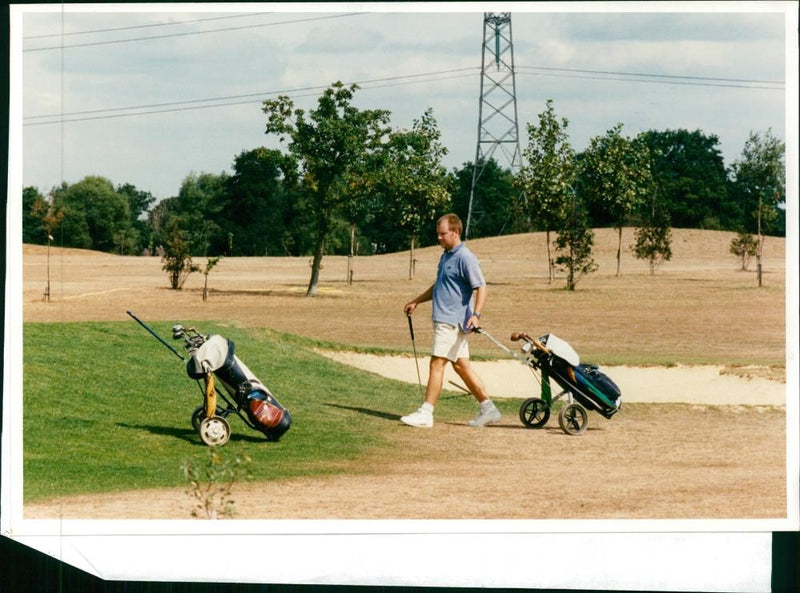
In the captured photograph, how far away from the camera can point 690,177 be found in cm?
1408

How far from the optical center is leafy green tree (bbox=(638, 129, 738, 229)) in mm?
12828

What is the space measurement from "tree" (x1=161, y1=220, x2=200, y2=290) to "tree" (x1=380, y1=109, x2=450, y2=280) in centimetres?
240

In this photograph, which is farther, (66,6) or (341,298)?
(341,298)

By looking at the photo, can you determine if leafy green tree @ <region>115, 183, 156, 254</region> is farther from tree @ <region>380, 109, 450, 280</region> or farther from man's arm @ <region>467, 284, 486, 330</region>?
man's arm @ <region>467, 284, 486, 330</region>

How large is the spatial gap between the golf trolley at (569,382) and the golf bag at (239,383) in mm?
1797

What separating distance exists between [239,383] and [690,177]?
282 inches

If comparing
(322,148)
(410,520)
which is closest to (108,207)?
(322,148)

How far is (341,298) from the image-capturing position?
14.8 metres

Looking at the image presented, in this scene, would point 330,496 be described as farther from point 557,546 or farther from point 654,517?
point 654,517

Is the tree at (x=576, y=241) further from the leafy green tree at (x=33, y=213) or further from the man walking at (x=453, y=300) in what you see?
the leafy green tree at (x=33, y=213)

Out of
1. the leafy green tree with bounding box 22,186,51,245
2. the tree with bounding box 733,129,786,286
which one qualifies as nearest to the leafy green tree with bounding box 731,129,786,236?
the tree with bounding box 733,129,786,286

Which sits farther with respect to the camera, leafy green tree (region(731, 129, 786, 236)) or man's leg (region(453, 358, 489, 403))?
leafy green tree (region(731, 129, 786, 236))

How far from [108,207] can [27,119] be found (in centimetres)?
232

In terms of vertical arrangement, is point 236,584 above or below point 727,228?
below
